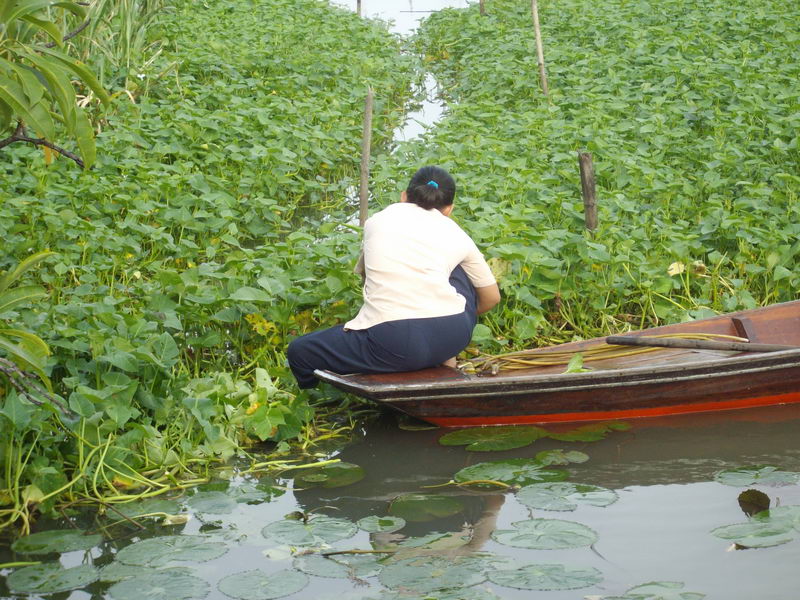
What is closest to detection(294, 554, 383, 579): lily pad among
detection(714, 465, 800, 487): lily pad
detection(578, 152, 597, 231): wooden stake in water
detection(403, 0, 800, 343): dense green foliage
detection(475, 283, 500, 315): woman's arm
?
detection(714, 465, 800, 487): lily pad

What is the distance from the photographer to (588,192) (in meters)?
6.07

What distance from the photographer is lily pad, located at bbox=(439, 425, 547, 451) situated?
444 centimetres

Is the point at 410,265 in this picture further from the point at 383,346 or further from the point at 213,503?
the point at 213,503

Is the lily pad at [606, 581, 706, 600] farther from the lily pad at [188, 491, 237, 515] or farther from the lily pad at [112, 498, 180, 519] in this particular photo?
the lily pad at [112, 498, 180, 519]

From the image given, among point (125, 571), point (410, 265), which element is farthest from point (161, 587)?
point (410, 265)

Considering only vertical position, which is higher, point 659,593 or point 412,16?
point 412,16

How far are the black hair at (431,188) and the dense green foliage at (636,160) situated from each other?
2.79ft

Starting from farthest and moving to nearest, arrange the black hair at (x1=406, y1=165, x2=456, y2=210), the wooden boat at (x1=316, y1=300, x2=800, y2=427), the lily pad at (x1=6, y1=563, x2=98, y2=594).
→ the black hair at (x1=406, y1=165, x2=456, y2=210) < the wooden boat at (x1=316, y1=300, x2=800, y2=427) < the lily pad at (x1=6, y1=563, x2=98, y2=594)

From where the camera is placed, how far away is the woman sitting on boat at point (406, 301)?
176 inches

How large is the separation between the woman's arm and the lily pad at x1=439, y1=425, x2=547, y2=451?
0.64m

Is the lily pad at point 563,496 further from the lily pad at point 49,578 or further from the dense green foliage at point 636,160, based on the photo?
the lily pad at point 49,578

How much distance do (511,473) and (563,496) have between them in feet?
0.99

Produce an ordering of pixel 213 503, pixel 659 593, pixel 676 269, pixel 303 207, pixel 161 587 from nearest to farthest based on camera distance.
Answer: pixel 659 593
pixel 161 587
pixel 213 503
pixel 676 269
pixel 303 207

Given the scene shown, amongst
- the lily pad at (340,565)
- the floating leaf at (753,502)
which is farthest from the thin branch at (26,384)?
the floating leaf at (753,502)
